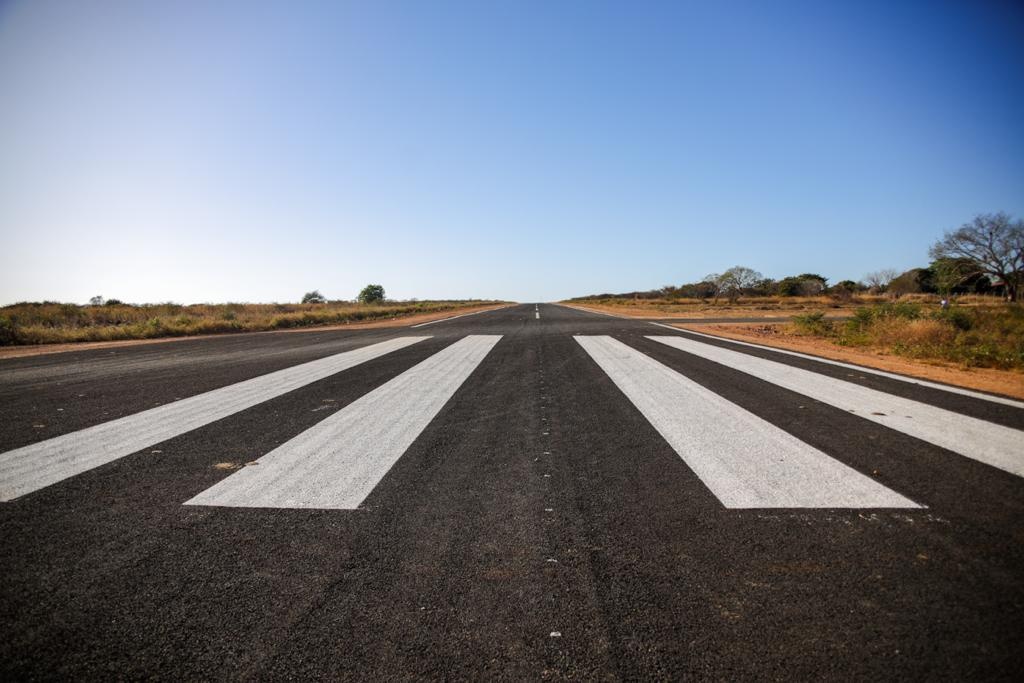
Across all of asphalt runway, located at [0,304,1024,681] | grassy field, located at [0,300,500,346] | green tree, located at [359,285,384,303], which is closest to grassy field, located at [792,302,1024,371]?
asphalt runway, located at [0,304,1024,681]

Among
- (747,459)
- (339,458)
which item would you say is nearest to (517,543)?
(339,458)

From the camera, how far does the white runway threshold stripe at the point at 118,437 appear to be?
207 centimetres

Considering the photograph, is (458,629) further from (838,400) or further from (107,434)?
(838,400)

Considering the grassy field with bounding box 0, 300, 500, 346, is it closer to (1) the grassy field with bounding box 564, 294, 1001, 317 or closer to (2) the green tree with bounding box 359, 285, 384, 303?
(1) the grassy field with bounding box 564, 294, 1001, 317

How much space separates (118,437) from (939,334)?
10595mm

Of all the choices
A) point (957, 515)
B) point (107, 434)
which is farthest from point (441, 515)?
point (107, 434)

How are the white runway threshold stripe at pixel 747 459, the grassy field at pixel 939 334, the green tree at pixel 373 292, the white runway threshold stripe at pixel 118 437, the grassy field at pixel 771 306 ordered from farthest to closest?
the green tree at pixel 373 292 → the grassy field at pixel 771 306 → the grassy field at pixel 939 334 → the white runway threshold stripe at pixel 118 437 → the white runway threshold stripe at pixel 747 459

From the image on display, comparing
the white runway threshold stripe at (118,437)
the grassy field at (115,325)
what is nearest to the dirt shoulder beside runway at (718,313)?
the white runway threshold stripe at (118,437)

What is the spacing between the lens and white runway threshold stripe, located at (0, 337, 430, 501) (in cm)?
207

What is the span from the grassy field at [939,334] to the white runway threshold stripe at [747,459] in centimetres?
539

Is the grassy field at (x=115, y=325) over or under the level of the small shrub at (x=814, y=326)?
over

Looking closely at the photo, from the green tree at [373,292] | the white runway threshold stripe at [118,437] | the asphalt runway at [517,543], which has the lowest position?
the asphalt runway at [517,543]

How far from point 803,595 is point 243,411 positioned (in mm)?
3393

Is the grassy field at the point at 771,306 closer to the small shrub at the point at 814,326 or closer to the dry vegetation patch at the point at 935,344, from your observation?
the small shrub at the point at 814,326
